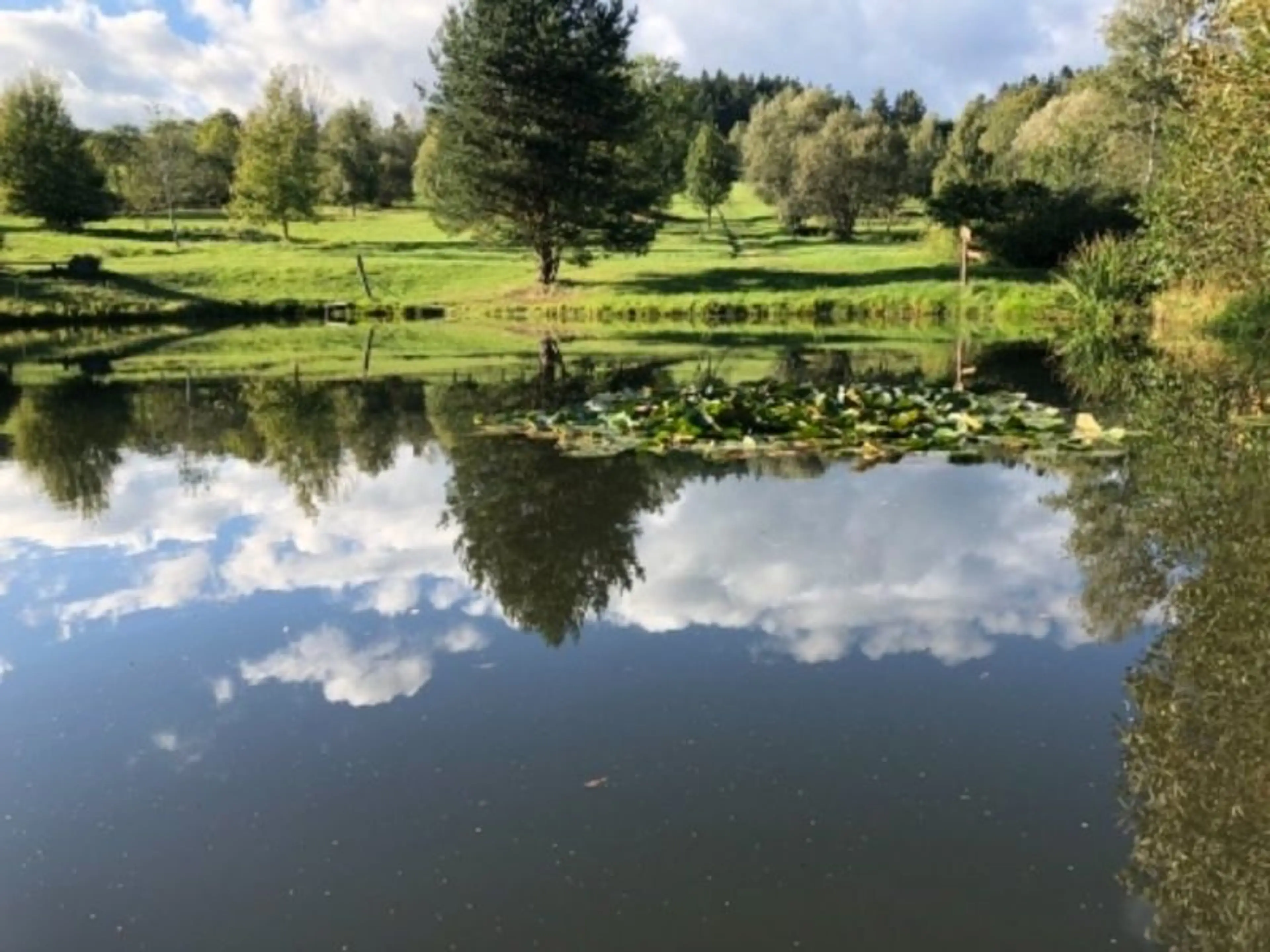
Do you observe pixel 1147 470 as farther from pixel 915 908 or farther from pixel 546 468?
pixel 915 908

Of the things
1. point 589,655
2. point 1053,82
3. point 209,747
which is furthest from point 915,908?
point 1053,82

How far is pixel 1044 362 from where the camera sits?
2628 centimetres

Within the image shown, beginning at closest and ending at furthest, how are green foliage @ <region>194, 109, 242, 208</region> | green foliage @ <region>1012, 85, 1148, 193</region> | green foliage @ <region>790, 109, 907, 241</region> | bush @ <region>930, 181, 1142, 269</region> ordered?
1. bush @ <region>930, 181, 1142, 269</region>
2. green foliage @ <region>1012, 85, 1148, 193</region>
3. green foliage @ <region>790, 109, 907, 241</region>
4. green foliage @ <region>194, 109, 242, 208</region>

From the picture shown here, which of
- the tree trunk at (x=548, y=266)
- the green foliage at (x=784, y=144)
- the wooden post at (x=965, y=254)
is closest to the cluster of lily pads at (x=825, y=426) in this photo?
the wooden post at (x=965, y=254)

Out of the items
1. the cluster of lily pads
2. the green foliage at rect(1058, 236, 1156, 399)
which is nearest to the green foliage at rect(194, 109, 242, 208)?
the green foliage at rect(1058, 236, 1156, 399)

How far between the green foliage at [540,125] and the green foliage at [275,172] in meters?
19.1

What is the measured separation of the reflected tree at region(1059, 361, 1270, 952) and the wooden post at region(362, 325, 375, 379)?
1790 cm

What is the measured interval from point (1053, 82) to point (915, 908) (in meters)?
135

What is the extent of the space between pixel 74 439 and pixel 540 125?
89.6ft

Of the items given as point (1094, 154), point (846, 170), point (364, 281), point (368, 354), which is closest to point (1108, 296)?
point (1094, 154)

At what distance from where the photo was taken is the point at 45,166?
202 ft

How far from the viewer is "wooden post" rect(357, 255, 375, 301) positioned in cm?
4753

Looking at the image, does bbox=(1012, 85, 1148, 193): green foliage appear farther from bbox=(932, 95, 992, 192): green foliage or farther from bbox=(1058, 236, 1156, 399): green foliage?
bbox=(1058, 236, 1156, 399): green foliage

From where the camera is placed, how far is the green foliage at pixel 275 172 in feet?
198
